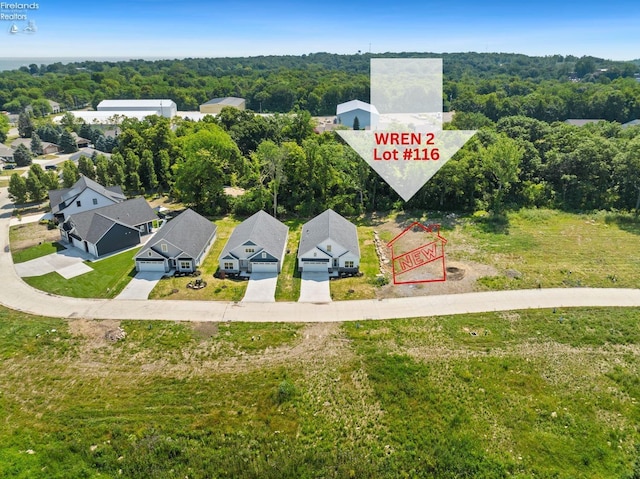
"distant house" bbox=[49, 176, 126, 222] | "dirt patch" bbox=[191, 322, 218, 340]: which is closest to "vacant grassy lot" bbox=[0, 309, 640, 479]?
"dirt patch" bbox=[191, 322, 218, 340]

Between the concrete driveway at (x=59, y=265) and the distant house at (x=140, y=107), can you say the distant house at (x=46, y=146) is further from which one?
the concrete driveway at (x=59, y=265)

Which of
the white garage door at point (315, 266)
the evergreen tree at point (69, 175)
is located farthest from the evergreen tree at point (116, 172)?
the white garage door at point (315, 266)

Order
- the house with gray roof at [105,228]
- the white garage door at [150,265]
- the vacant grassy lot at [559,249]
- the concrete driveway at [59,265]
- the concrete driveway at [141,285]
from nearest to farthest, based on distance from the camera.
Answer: the concrete driveway at [141,285] < the vacant grassy lot at [559,249] < the concrete driveway at [59,265] < the white garage door at [150,265] < the house with gray roof at [105,228]

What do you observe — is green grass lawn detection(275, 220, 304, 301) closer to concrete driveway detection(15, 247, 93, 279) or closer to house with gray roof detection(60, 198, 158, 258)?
house with gray roof detection(60, 198, 158, 258)

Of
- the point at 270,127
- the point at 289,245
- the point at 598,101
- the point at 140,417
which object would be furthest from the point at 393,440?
the point at 598,101

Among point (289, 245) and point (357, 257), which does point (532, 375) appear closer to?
point (357, 257)

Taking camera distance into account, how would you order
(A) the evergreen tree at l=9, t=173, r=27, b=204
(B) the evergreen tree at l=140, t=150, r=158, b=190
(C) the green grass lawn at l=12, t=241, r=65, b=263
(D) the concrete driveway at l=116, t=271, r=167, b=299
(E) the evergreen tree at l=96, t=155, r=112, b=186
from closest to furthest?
(D) the concrete driveway at l=116, t=271, r=167, b=299 → (C) the green grass lawn at l=12, t=241, r=65, b=263 → (A) the evergreen tree at l=9, t=173, r=27, b=204 → (E) the evergreen tree at l=96, t=155, r=112, b=186 → (B) the evergreen tree at l=140, t=150, r=158, b=190
